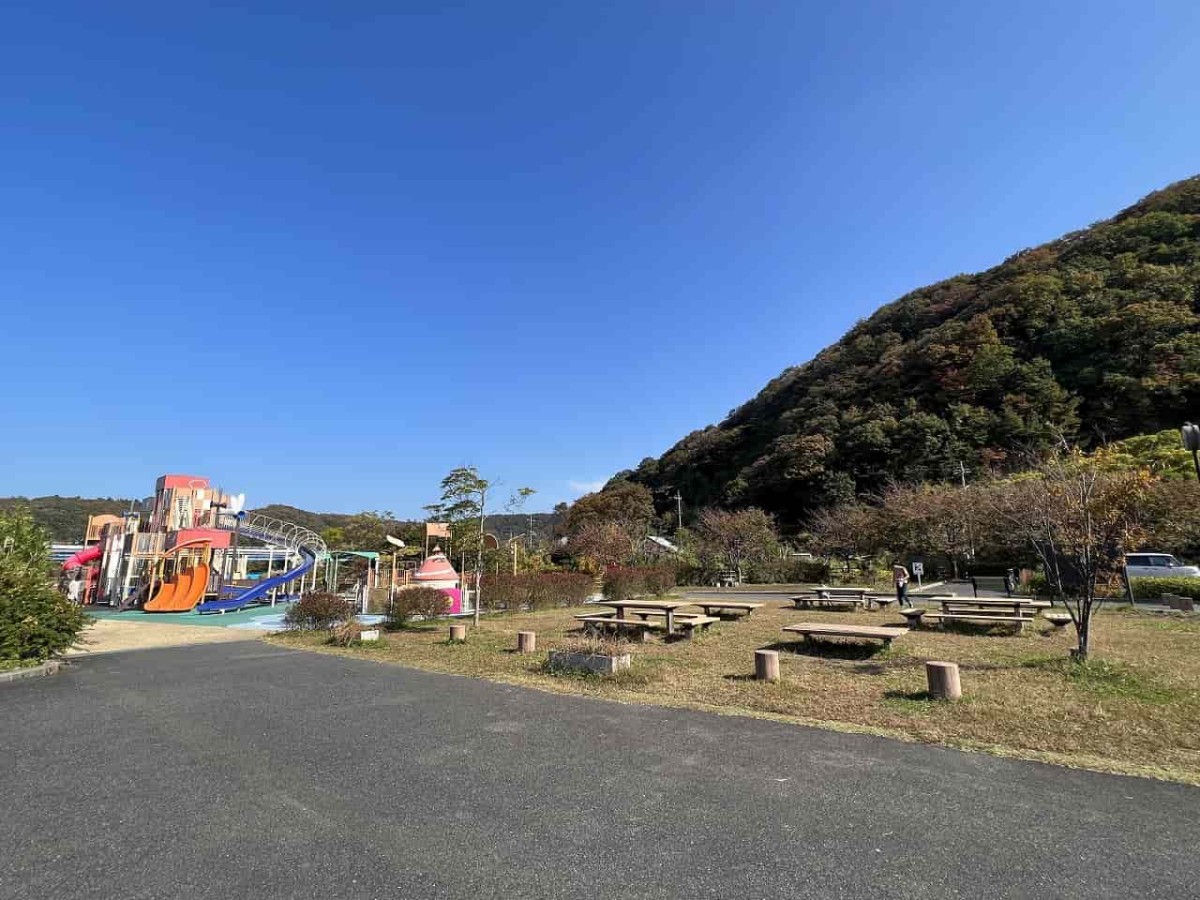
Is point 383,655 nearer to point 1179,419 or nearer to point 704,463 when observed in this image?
point 1179,419

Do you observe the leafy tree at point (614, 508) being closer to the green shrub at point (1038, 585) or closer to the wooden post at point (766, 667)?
the green shrub at point (1038, 585)

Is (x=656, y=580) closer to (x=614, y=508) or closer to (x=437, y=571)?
(x=437, y=571)

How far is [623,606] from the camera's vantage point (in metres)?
11.1

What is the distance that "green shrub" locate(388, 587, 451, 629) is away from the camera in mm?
12469

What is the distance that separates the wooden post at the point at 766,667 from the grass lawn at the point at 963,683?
0.48 ft

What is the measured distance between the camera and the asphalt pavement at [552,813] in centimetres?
262

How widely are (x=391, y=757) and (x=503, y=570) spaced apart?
16134 millimetres

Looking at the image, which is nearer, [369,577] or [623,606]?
[623,606]

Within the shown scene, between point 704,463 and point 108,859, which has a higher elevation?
point 704,463

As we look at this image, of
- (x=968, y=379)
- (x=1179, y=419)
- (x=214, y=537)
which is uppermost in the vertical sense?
(x=968, y=379)

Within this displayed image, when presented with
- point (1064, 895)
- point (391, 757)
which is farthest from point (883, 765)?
point (391, 757)

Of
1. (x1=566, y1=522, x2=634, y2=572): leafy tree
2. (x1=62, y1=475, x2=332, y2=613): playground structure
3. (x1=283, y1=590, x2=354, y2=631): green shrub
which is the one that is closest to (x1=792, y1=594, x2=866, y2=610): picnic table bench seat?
(x1=566, y1=522, x2=634, y2=572): leafy tree

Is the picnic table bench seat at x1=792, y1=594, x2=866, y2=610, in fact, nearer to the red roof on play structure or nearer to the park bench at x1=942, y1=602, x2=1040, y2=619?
the park bench at x1=942, y1=602, x2=1040, y2=619

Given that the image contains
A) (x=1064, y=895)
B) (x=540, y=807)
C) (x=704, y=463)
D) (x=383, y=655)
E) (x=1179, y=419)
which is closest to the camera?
(x=1064, y=895)
